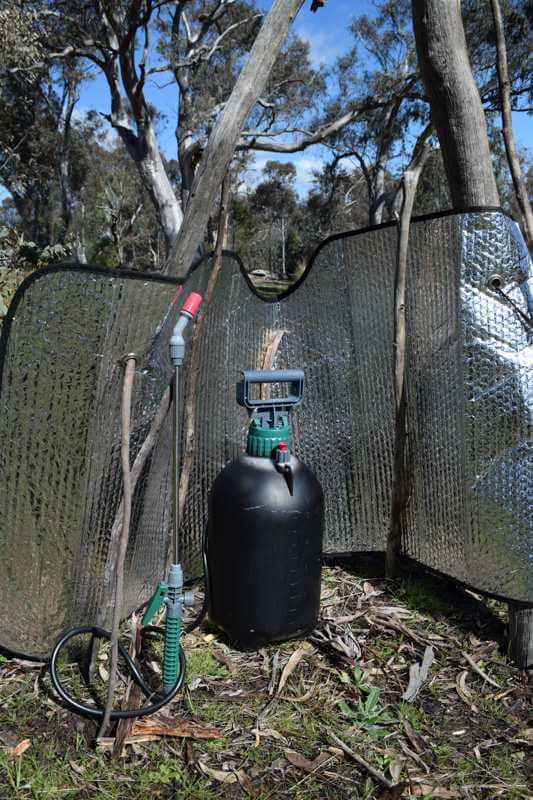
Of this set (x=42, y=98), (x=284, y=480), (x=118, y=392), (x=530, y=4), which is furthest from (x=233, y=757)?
(x=42, y=98)

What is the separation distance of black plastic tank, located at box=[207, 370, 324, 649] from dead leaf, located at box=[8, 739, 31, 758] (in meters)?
0.71

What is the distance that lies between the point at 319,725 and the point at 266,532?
59 centimetres

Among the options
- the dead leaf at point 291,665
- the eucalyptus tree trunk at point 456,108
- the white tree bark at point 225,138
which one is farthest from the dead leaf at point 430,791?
the eucalyptus tree trunk at point 456,108

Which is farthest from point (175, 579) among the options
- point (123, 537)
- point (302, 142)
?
point (302, 142)

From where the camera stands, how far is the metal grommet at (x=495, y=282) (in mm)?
2352

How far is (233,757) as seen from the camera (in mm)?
1820

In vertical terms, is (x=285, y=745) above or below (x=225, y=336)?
below

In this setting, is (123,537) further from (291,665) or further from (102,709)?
(291,665)

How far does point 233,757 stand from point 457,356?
5.11 ft

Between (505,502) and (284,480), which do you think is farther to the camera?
(505,502)

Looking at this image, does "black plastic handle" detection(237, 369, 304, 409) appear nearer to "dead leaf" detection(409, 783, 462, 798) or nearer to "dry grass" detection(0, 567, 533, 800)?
"dry grass" detection(0, 567, 533, 800)

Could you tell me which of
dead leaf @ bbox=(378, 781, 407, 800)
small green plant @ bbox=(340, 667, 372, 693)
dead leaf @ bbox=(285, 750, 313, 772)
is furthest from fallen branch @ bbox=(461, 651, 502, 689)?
dead leaf @ bbox=(285, 750, 313, 772)

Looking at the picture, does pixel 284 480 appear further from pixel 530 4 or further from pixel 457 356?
pixel 530 4

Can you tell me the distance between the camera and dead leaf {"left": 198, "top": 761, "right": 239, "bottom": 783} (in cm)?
173
